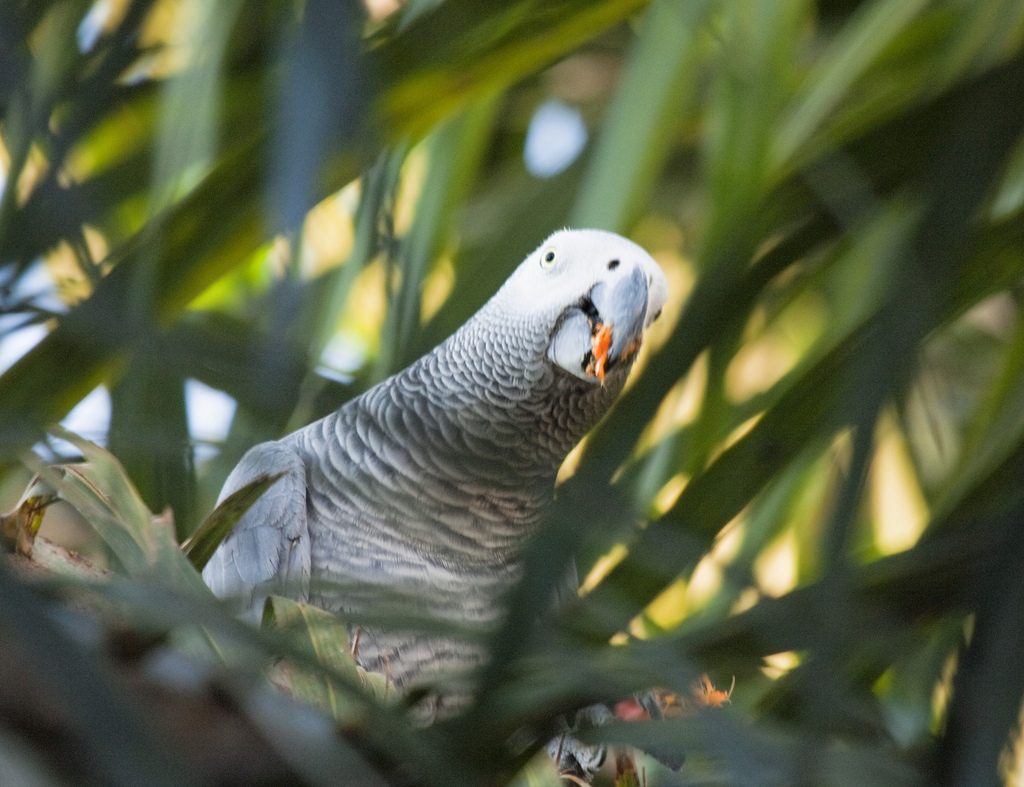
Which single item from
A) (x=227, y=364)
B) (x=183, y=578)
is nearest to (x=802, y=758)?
(x=227, y=364)

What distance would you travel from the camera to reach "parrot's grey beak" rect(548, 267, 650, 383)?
1.10m

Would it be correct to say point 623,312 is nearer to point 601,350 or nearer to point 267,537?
point 601,350

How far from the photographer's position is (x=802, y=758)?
0.76ft

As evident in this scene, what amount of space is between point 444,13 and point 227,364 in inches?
24.6

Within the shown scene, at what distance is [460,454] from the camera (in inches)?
47.7

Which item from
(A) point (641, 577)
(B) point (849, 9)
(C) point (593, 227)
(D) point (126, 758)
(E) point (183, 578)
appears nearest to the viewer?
(D) point (126, 758)

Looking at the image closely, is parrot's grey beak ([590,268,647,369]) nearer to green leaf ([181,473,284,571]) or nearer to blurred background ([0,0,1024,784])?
blurred background ([0,0,1024,784])

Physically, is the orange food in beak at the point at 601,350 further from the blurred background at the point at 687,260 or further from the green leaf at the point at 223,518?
the green leaf at the point at 223,518

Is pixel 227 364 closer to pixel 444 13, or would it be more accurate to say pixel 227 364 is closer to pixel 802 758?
pixel 802 758

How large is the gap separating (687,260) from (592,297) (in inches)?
31.5

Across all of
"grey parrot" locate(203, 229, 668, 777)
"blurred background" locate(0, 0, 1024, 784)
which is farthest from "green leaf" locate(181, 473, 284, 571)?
"grey parrot" locate(203, 229, 668, 777)

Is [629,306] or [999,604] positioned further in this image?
[629,306]

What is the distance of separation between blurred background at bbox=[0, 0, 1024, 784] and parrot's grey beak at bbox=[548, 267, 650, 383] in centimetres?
8

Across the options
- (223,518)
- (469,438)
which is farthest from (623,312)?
(223,518)
